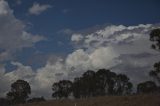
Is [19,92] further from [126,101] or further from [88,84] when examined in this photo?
[126,101]

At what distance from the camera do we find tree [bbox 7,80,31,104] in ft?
401

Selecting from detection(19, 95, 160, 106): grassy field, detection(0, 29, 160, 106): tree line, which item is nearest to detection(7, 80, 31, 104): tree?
detection(0, 29, 160, 106): tree line

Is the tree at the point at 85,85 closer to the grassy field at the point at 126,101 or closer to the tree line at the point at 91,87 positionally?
the tree line at the point at 91,87

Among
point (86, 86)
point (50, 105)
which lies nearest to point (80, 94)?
point (86, 86)

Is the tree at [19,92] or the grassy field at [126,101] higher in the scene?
the tree at [19,92]

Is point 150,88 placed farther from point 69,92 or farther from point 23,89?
point 23,89

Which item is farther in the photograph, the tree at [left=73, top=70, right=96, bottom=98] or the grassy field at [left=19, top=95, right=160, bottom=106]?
the tree at [left=73, top=70, right=96, bottom=98]

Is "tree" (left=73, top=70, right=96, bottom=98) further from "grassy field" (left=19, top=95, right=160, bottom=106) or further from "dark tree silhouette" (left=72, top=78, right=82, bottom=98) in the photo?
"grassy field" (left=19, top=95, right=160, bottom=106)

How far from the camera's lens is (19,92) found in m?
124

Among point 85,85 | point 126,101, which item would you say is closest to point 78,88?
point 85,85

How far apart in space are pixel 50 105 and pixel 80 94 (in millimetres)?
61257

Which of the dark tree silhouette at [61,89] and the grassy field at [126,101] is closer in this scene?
the grassy field at [126,101]

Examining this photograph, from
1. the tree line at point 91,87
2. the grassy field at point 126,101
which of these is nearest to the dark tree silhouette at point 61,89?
the tree line at point 91,87

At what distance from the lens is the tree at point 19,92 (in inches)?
4811
